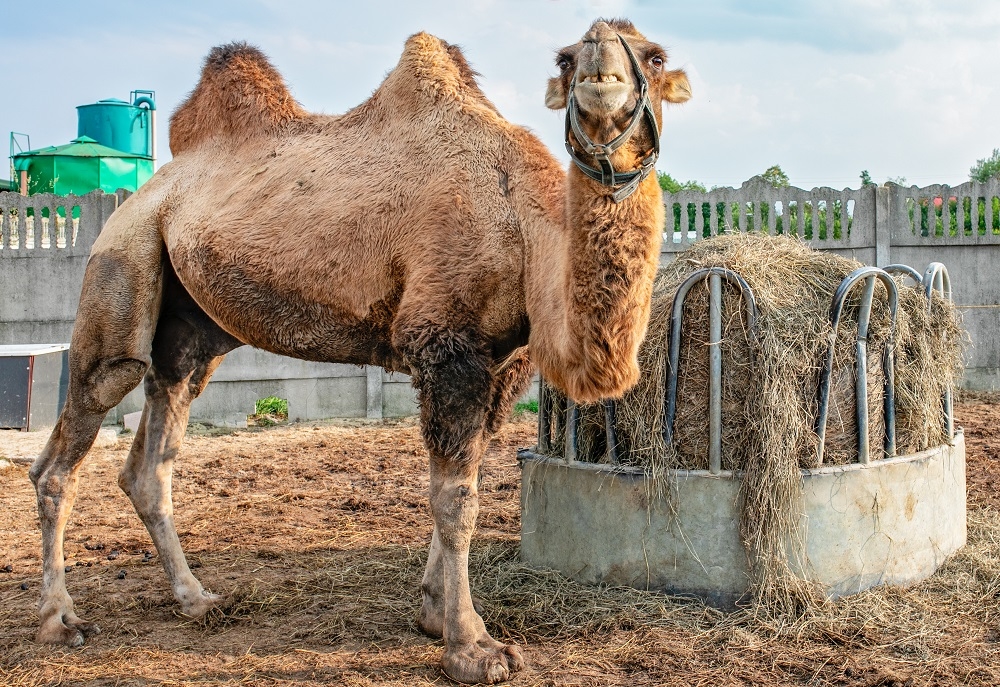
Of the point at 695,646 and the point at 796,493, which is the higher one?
the point at 796,493

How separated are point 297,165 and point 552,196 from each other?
4.44ft

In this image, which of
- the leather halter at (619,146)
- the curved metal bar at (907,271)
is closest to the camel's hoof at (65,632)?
the leather halter at (619,146)

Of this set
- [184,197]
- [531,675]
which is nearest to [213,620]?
[531,675]

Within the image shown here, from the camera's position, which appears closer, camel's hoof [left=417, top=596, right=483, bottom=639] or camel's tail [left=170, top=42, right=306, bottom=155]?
camel's hoof [left=417, top=596, right=483, bottom=639]

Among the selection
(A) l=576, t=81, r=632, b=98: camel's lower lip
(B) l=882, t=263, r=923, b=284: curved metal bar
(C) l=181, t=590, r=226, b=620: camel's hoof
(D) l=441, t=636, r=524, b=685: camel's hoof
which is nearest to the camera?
(A) l=576, t=81, r=632, b=98: camel's lower lip

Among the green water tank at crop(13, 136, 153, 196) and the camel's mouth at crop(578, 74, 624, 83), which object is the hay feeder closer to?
the camel's mouth at crop(578, 74, 624, 83)

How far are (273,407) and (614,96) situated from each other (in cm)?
891

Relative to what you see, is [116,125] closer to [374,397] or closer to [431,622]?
[374,397]

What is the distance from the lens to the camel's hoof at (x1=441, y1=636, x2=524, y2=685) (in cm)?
373

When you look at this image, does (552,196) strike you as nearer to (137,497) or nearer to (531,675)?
(531,675)

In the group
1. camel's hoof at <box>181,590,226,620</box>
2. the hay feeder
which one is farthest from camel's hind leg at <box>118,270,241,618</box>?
the hay feeder

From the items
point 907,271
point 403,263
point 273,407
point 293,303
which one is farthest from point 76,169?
point 907,271

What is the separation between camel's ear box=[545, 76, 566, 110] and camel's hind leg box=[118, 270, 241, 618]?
2.50m

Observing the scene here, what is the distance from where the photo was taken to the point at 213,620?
4.55 meters
